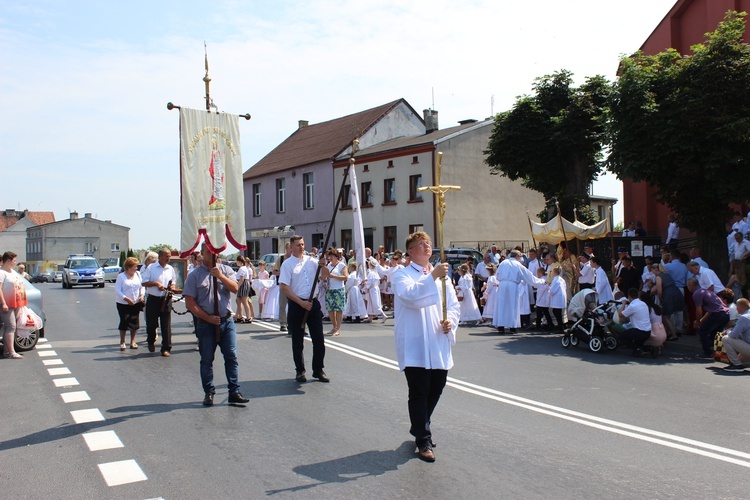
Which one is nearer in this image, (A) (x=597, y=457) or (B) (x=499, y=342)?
(A) (x=597, y=457)

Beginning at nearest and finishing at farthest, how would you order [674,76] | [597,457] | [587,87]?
[597,457] < [674,76] < [587,87]

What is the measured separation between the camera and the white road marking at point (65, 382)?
30.8 ft

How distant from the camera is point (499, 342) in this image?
1432cm

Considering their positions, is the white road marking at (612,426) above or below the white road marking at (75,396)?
below

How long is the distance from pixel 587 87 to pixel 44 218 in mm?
111785

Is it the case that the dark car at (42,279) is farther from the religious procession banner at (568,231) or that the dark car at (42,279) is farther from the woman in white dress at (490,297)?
the woman in white dress at (490,297)

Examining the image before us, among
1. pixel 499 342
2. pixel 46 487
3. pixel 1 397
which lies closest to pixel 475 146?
pixel 499 342

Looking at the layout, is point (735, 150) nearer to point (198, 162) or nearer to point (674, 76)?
point (674, 76)

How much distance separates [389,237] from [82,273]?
17542 millimetres

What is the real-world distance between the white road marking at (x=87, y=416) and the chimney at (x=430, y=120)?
38.9 metres

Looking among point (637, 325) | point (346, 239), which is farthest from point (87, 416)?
point (346, 239)

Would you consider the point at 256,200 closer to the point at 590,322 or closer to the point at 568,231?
the point at 568,231

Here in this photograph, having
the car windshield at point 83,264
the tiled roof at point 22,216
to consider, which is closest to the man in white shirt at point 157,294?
the car windshield at point 83,264

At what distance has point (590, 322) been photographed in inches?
509
